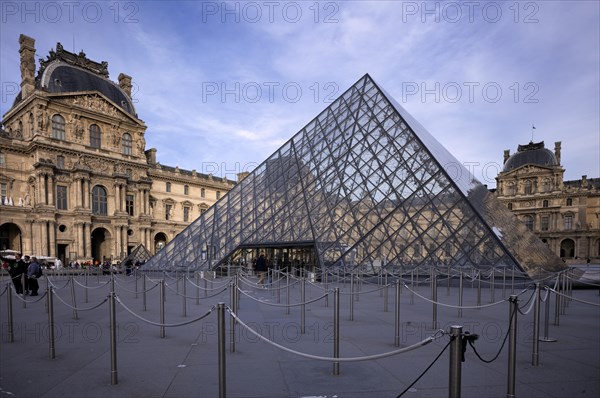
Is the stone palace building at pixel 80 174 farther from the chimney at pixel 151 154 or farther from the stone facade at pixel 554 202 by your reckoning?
the stone facade at pixel 554 202

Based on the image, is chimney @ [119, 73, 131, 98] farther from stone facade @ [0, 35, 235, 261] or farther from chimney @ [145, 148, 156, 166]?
chimney @ [145, 148, 156, 166]

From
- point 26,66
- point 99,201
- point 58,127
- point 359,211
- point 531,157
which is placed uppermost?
point 26,66

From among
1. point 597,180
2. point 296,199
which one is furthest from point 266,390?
point 597,180

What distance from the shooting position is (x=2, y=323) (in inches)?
267

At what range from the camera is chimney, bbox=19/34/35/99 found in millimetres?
34688

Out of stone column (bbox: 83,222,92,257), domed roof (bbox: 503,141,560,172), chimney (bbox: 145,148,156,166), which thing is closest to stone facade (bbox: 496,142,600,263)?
domed roof (bbox: 503,141,560,172)

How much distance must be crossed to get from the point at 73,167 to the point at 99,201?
4.34m

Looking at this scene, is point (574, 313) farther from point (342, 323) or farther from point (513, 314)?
point (513, 314)

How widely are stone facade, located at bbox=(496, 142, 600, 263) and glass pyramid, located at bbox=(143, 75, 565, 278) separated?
45.2 m

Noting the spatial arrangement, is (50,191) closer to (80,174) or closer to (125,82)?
(80,174)

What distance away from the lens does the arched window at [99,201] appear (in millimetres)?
36469

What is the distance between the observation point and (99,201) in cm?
3691

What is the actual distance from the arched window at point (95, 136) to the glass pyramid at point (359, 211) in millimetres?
25110

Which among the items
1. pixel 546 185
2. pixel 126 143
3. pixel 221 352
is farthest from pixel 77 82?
pixel 546 185
